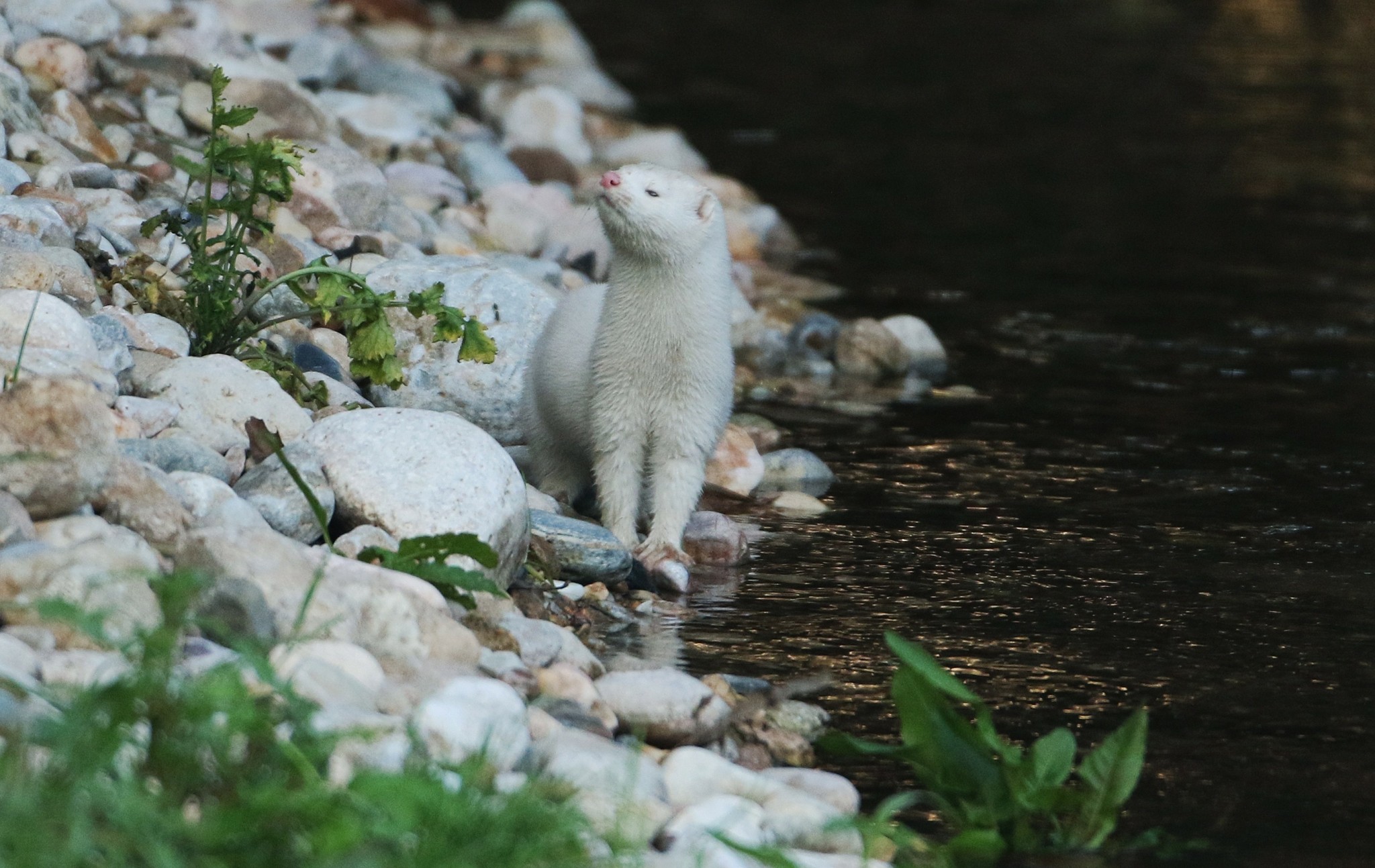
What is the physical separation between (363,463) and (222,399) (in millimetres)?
507

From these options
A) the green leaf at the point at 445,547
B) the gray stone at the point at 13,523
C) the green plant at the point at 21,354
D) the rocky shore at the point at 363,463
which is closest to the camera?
the rocky shore at the point at 363,463

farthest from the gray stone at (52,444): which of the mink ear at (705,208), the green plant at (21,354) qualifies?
the mink ear at (705,208)

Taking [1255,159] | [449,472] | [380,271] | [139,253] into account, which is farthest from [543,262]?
[1255,159]

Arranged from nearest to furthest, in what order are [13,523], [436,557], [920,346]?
[13,523] → [436,557] → [920,346]

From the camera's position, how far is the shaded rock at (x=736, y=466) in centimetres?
624

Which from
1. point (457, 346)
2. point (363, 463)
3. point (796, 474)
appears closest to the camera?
point (363, 463)

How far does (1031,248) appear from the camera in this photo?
10609mm

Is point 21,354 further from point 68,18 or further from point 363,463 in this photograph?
point 68,18

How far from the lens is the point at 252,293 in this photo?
17.9ft

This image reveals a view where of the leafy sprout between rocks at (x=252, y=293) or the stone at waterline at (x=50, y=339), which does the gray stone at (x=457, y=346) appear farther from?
the stone at waterline at (x=50, y=339)

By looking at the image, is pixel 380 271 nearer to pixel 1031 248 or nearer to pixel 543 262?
pixel 543 262

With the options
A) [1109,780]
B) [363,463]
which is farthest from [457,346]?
[1109,780]

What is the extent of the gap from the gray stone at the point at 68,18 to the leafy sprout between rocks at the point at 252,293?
261cm

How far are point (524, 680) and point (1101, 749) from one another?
1.24 meters
